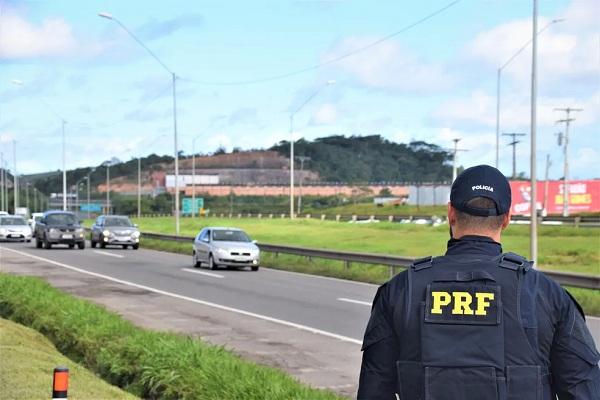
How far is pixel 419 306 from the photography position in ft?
10.5

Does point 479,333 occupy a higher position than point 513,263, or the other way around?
point 513,263

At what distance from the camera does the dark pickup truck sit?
43094 millimetres

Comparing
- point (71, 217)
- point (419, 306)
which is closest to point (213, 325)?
point (419, 306)

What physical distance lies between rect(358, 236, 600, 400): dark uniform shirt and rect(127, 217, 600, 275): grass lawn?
28.7 metres

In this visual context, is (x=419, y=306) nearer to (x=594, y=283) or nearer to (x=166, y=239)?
(x=594, y=283)

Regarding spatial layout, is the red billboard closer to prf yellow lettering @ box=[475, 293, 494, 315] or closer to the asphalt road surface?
the asphalt road surface

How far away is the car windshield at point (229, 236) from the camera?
31531 millimetres

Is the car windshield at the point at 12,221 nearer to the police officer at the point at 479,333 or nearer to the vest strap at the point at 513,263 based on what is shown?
the police officer at the point at 479,333

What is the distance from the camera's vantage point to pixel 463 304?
10.2 ft

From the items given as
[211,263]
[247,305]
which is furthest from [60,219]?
[247,305]

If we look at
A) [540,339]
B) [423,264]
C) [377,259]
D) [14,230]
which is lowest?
[14,230]

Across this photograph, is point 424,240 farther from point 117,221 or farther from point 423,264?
point 423,264

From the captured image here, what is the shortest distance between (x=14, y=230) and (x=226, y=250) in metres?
24.2

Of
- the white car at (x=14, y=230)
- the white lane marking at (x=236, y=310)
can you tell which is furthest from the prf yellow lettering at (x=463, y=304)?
the white car at (x=14, y=230)
